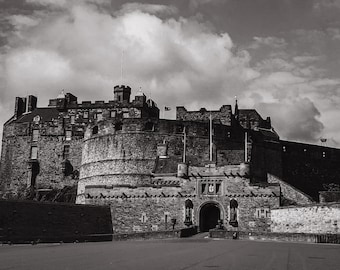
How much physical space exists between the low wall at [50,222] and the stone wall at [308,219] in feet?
36.7

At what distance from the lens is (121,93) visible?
57969mm

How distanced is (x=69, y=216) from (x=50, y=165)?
68.9ft

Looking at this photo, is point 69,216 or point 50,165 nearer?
point 69,216

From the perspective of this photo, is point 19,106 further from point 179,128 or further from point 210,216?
point 210,216

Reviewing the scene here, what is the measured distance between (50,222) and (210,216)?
38.8ft

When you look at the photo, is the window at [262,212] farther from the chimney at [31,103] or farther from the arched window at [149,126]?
the chimney at [31,103]

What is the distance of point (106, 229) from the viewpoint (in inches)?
1362

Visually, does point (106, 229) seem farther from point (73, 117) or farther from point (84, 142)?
point (73, 117)

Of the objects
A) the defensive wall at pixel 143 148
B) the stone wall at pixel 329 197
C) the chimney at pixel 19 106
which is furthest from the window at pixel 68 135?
the stone wall at pixel 329 197

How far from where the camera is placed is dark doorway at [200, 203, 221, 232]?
1389 inches

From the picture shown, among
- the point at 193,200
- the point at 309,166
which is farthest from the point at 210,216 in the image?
the point at 309,166

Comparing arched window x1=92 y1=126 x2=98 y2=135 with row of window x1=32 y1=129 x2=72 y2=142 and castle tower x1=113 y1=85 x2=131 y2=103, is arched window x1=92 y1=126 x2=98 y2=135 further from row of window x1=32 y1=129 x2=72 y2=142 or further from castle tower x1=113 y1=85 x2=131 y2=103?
castle tower x1=113 y1=85 x2=131 y2=103

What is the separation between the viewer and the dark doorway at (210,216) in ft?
116

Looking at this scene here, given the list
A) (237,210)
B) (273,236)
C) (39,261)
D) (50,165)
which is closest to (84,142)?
(50,165)
